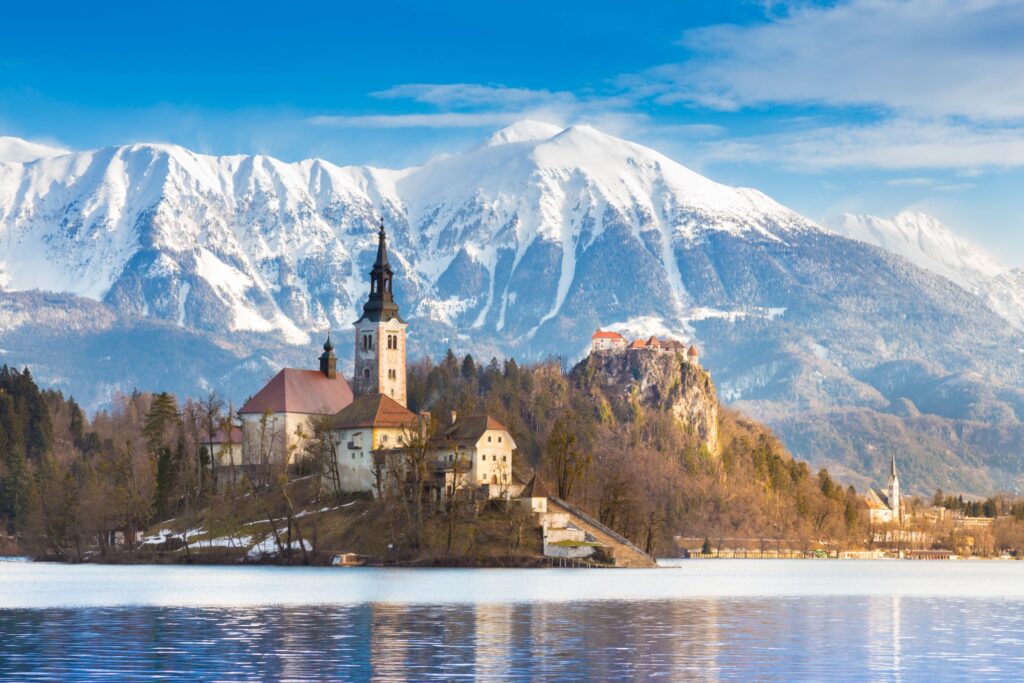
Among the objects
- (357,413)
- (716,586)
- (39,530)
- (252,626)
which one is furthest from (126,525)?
(252,626)

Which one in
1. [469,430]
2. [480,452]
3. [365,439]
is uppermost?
[469,430]

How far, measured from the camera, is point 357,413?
183875 millimetres

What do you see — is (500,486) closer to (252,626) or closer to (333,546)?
(333,546)

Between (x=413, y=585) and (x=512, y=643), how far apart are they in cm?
4799

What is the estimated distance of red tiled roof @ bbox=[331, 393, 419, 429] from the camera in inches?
7101

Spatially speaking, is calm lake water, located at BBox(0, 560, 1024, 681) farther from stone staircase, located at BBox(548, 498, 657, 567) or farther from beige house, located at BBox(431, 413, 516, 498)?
beige house, located at BBox(431, 413, 516, 498)

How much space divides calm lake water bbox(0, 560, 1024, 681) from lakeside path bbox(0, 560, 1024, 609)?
1.11 feet

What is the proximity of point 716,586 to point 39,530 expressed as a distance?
87.3 meters

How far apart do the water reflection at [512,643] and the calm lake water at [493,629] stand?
122 millimetres

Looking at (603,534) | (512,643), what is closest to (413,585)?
(603,534)

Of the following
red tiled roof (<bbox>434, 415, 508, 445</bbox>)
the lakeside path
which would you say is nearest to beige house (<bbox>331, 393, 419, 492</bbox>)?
red tiled roof (<bbox>434, 415, 508, 445</bbox>)

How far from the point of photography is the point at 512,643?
7438 centimetres

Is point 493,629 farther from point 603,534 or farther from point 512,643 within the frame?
point 603,534

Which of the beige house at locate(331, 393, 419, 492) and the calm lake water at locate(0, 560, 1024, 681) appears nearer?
the calm lake water at locate(0, 560, 1024, 681)
